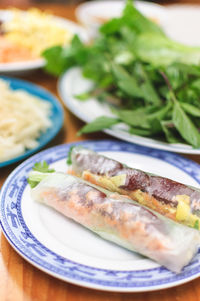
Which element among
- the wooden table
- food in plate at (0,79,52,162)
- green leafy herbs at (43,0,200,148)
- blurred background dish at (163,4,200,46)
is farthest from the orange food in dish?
the wooden table

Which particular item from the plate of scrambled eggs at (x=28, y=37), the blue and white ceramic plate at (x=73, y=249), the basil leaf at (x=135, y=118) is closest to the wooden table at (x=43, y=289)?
the blue and white ceramic plate at (x=73, y=249)

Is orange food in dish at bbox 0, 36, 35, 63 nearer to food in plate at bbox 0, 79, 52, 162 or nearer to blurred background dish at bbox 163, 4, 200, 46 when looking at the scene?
food in plate at bbox 0, 79, 52, 162

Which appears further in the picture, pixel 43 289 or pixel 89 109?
pixel 89 109

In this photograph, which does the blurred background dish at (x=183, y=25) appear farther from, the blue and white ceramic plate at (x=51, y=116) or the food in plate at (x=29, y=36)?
the blue and white ceramic plate at (x=51, y=116)

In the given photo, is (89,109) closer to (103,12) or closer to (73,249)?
(73,249)

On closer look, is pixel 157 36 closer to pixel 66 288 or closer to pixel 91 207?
pixel 91 207

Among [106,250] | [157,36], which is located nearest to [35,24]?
[157,36]

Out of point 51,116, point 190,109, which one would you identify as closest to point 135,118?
point 190,109
